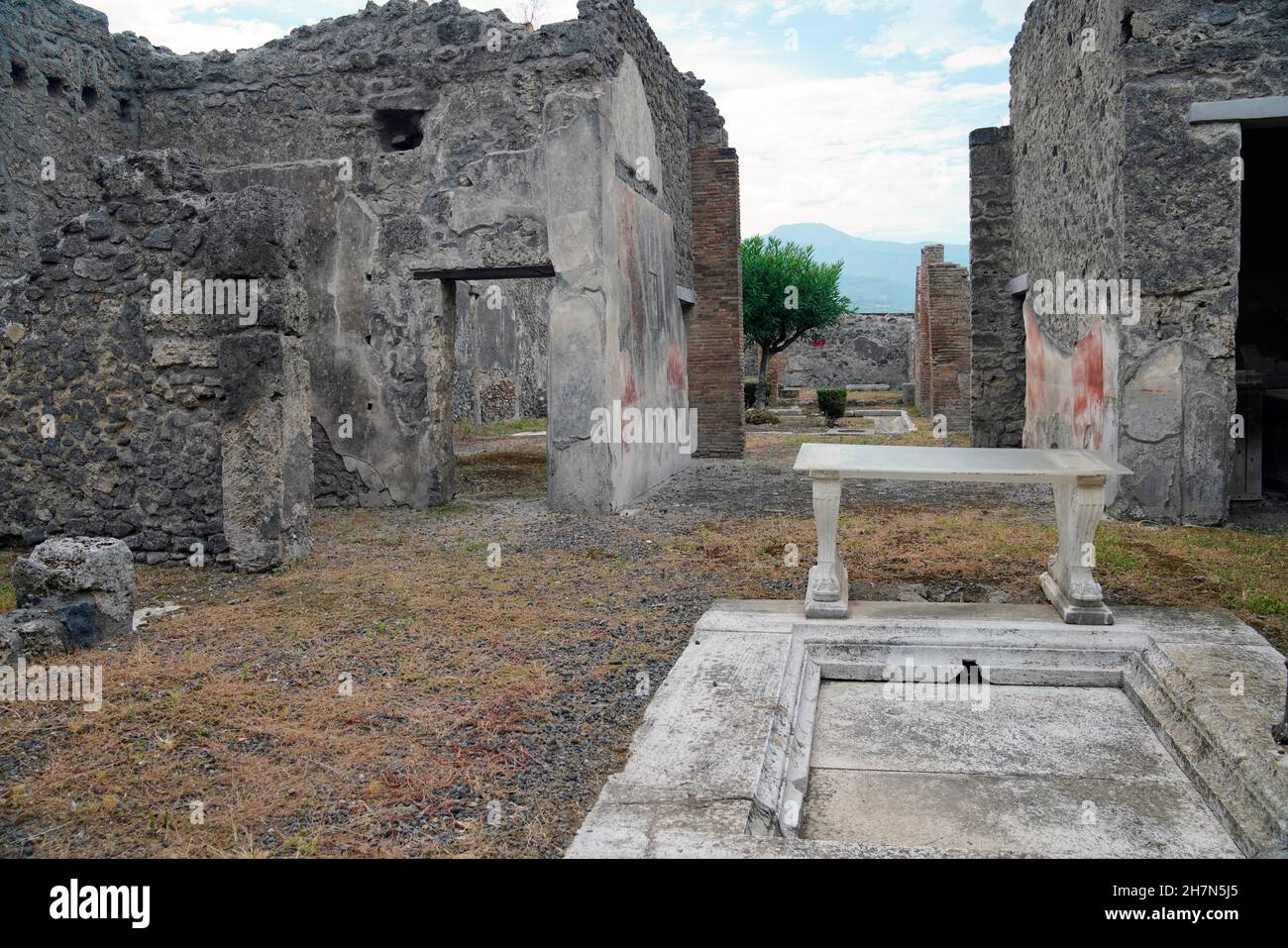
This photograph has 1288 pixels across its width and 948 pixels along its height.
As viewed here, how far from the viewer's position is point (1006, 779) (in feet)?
12.1

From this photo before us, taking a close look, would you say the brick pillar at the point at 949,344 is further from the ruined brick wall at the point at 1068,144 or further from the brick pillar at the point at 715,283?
the ruined brick wall at the point at 1068,144

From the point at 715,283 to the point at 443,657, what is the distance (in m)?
10.2

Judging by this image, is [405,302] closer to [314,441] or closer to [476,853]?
[314,441]

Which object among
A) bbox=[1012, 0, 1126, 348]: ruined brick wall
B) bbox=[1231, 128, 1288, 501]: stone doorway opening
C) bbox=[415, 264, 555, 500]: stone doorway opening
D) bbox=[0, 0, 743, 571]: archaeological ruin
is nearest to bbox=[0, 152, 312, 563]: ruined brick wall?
bbox=[0, 0, 743, 571]: archaeological ruin

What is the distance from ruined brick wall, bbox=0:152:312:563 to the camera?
6781mm

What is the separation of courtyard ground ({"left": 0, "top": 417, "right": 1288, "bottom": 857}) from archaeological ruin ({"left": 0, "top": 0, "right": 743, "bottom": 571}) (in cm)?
58

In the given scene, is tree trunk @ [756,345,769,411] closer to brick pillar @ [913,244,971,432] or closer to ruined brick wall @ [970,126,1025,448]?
brick pillar @ [913,244,971,432]

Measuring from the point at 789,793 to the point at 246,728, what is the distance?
6.72 ft

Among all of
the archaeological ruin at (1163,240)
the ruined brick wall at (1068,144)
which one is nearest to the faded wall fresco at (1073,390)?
the archaeological ruin at (1163,240)

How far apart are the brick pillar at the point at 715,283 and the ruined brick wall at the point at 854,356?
19.1 metres

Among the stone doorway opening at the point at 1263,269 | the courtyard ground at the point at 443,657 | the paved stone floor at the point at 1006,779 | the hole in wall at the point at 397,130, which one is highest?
the hole in wall at the point at 397,130

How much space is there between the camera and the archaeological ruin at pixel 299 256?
269 inches

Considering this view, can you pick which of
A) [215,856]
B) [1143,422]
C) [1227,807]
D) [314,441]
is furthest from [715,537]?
[215,856]

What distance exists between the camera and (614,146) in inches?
372
